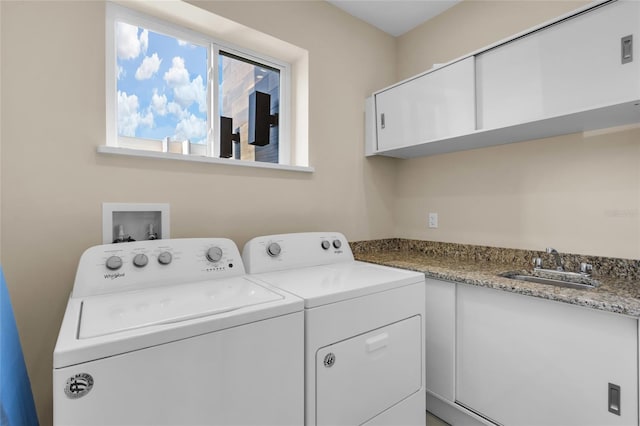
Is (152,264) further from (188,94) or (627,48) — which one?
(627,48)

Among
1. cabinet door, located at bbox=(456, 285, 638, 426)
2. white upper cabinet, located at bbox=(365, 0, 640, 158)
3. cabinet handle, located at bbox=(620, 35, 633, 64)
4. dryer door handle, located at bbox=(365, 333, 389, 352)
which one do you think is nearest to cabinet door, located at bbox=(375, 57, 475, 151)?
white upper cabinet, located at bbox=(365, 0, 640, 158)

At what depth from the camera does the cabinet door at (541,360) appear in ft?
3.76

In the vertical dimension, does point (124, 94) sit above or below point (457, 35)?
below

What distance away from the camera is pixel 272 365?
990 millimetres

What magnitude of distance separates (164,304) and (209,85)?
1.37 m

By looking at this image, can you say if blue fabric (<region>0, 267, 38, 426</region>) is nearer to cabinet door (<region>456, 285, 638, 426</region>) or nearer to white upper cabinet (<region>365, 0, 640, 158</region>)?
cabinet door (<region>456, 285, 638, 426</region>)

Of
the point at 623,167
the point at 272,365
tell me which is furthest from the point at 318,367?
the point at 623,167

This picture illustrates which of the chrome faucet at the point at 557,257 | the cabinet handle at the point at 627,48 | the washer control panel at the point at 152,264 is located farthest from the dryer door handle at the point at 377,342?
the cabinet handle at the point at 627,48

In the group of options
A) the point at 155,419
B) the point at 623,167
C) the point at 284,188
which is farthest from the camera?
the point at 284,188

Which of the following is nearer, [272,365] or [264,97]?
[272,365]

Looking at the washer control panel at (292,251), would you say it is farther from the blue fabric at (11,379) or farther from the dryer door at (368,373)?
the blue fabric at (11,379)

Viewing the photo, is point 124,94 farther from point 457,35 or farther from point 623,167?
point 623,167

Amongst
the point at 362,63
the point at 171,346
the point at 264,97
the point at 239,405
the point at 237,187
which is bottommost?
the point at 239,405

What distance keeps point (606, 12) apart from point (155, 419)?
85.5 inches
